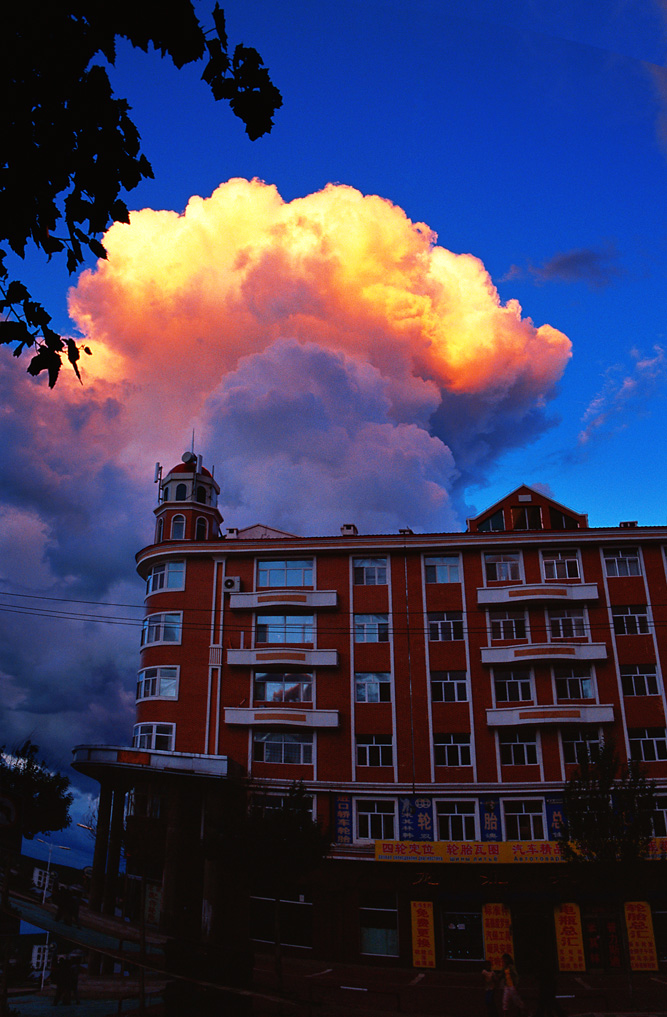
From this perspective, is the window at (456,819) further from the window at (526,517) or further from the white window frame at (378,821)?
the window at (526,517)

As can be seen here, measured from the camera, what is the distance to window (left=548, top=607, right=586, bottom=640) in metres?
37.2

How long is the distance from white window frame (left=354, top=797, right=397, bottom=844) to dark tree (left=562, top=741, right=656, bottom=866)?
8.75 m

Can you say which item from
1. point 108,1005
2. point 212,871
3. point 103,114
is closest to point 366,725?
point 212,871

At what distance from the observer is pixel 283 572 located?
40.3 meters

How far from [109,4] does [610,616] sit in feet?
121

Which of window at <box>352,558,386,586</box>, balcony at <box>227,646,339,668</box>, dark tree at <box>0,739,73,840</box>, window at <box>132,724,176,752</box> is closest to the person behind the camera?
dark tree at <box>0,739,73,840</box>

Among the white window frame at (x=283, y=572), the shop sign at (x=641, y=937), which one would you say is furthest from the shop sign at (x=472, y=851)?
the white window frame at (x=283, y=572)

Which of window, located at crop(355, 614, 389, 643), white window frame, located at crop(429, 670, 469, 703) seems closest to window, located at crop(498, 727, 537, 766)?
white window frame, located at crop(429, 670, 469, 703)

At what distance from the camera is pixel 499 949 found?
32.3 metres

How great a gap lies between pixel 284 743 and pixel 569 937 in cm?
1460

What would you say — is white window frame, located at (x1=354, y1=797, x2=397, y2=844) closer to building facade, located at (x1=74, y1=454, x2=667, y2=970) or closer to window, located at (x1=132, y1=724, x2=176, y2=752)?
building facade, located at (x1=74, y1=454, x2=667, y2=970)

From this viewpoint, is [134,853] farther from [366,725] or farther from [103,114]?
[103,114]

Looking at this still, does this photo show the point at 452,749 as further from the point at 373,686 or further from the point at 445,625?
the point at 445,625

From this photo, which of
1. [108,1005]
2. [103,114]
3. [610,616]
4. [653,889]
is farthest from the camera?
[610,616]
